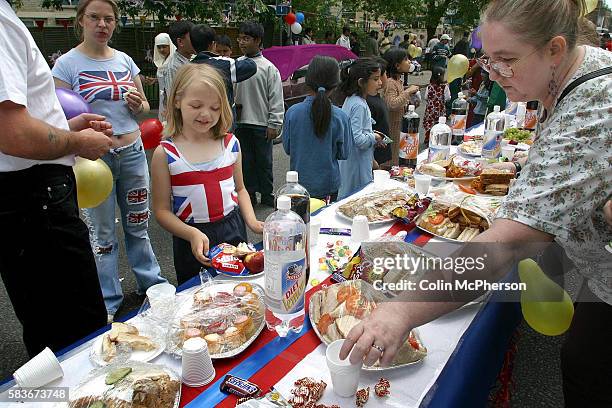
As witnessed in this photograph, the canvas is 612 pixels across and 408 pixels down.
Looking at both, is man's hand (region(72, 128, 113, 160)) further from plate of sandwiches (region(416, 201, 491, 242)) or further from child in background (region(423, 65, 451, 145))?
child in background (region(423, 65, 451, 145))

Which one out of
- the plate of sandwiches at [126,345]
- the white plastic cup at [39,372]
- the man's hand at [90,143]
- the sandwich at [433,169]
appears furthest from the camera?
the sandwich at [433,169]

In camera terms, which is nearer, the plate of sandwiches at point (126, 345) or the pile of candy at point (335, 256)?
the plate of sandwiches at point (126, 345)

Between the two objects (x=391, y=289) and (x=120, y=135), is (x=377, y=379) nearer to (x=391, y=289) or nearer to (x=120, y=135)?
(x=391, y=289)

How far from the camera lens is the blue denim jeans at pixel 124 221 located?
8.74ft

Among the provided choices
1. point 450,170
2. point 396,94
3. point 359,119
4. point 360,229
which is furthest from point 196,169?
point 396,94

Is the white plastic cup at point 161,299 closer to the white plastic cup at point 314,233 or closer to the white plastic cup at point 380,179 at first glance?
the white plastic cup at point 314,233

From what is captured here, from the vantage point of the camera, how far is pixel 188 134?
1.97 meters

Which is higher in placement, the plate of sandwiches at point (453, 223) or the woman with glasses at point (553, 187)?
the woman with glasses at point (553, 187)

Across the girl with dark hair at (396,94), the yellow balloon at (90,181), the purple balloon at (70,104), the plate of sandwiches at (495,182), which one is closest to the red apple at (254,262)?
the yellow balloon at (90,181)

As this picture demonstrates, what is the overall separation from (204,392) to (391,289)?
64 cm

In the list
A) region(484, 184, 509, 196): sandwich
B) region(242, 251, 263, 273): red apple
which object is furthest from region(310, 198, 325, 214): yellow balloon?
region(484, 184, 509, 196): sandwich

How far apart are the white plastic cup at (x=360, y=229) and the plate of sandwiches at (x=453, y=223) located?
0.31 meters

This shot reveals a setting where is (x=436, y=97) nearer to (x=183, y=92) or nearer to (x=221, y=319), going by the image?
(x=183, y=92)

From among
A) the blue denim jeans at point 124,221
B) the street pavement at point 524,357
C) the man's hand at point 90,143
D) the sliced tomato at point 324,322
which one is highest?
the man's hand at point 90,143
